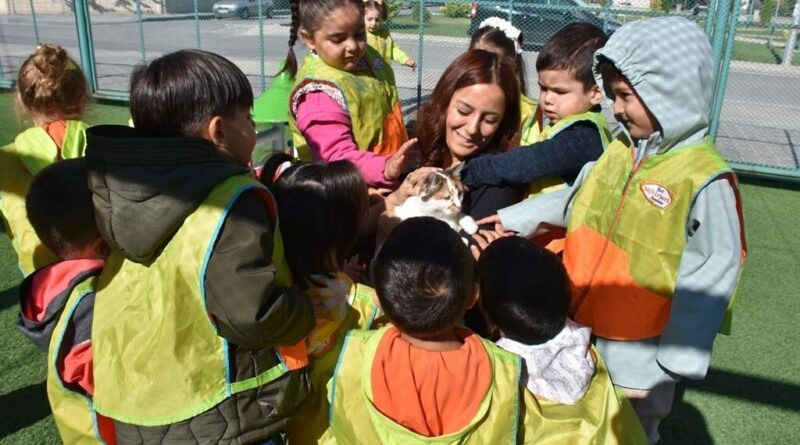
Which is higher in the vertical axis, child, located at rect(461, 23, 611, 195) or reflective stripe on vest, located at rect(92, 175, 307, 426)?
child, located at rect(461, 23, 611, 195)

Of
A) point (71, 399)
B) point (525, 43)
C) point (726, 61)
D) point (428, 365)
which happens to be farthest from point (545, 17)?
point (71, 399)

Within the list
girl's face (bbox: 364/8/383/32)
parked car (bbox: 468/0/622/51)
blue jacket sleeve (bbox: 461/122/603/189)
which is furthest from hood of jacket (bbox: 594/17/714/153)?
parked car (bbox: 468/0/622/51)

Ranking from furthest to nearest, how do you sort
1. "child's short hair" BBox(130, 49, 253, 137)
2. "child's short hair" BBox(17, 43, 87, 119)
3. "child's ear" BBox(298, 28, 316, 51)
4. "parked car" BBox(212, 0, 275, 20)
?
"parked car" BBox(212, 0, 275, 20) < "child's short hair" BBox(17, 43, 87, 119) < "child's ear" BBox(298, 28, 316, 51) < "child's short hair" BBox(130, 49, 253, 137)

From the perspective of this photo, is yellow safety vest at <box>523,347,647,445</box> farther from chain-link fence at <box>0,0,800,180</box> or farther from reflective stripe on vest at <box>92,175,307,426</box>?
chain-link fence at <box>0,0,800,180</box>

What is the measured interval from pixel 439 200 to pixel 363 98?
0.62 metres

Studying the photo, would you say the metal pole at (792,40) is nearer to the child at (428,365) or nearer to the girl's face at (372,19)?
the girl's face at (372,19)

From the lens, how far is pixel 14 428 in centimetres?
278

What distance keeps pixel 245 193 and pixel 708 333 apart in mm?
1362

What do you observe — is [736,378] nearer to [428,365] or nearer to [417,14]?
[428,365]

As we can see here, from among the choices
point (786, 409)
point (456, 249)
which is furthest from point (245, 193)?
point (786, 409)

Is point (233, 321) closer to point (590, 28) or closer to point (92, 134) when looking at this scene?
point (92, 134)

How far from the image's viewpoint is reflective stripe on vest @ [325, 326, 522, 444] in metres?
1.70

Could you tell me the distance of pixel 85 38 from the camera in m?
9.98

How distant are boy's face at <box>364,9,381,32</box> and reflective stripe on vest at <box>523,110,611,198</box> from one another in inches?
197
